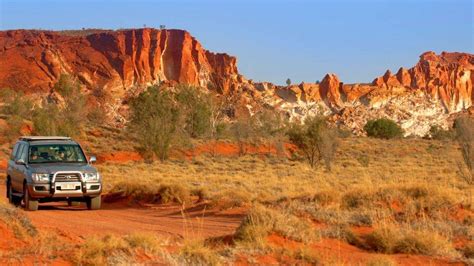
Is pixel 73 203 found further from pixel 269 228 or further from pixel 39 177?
pixel 269 228

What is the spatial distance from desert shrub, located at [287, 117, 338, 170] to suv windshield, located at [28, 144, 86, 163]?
18.9 metres

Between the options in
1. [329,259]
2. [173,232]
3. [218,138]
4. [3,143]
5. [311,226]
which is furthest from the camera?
[218,138]

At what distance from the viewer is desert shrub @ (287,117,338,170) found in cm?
3656

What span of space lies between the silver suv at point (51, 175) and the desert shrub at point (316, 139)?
62.9ft

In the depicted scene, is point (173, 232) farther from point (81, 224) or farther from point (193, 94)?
point (193, 94)

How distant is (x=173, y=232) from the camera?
42.3 ft

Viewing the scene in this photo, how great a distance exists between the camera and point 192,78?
11088 cm

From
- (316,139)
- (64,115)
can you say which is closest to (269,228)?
(316,139)

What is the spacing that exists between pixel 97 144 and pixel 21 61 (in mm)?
56412

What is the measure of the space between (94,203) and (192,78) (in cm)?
9361

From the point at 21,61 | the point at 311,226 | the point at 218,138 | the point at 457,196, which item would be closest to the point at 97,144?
the point at 218,138

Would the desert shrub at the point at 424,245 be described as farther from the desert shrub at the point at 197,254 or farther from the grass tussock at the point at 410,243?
the desert shrub at the point at 197,254

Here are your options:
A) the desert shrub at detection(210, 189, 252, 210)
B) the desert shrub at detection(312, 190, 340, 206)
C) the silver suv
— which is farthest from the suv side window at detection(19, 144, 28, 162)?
the desert shrub at detection(312, 190, 340, 206)

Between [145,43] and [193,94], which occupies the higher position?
[145,43]
